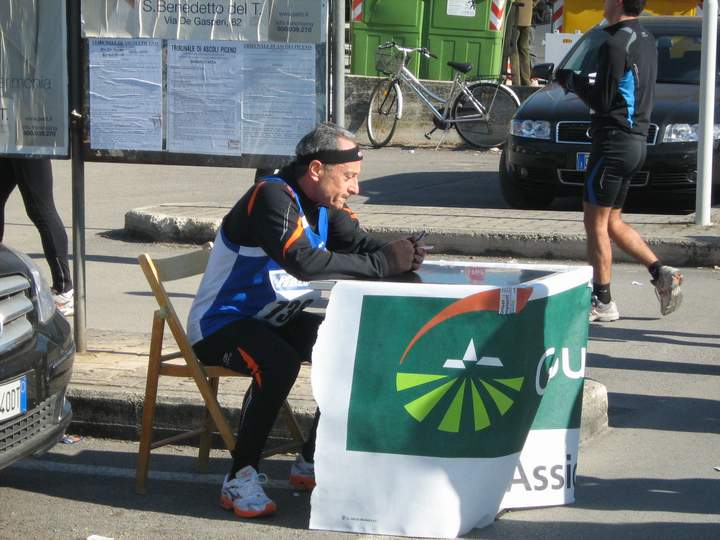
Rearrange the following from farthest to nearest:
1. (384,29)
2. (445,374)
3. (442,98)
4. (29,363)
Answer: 1. (384,29)
2. (442,98)
3. (29,363)
4. (445,374)

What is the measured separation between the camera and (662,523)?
434 centimetres

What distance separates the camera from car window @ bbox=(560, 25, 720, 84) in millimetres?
10648

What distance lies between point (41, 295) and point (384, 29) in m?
13.5

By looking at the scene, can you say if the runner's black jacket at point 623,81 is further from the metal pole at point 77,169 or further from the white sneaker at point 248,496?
the white sneaker at point 248,496

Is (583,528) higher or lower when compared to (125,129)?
lower

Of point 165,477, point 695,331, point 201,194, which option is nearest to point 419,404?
point 165,477

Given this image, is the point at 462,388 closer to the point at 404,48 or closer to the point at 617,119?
the point at 617,119

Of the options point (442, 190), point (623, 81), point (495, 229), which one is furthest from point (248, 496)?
point (442, 190)

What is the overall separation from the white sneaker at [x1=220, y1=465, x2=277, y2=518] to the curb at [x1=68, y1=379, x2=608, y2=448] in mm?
754

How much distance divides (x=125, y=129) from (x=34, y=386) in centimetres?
175

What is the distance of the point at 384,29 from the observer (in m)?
17.5

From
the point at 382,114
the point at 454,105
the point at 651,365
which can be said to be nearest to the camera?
the point at 651,365

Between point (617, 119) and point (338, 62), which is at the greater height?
point (338, 62)

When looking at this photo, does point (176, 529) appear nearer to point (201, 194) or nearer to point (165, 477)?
point (165, 477)
